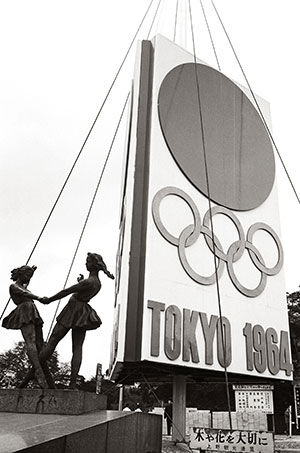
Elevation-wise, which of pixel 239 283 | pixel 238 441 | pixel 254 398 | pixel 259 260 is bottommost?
pixel 238 441

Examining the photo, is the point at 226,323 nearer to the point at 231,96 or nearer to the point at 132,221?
the point at 132,221

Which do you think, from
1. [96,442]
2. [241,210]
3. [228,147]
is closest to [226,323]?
[241,210]

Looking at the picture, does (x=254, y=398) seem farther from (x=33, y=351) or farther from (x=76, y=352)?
(x=33, y=351)

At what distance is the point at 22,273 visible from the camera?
8523 millimetres

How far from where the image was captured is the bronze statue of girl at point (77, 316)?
7.97 meters

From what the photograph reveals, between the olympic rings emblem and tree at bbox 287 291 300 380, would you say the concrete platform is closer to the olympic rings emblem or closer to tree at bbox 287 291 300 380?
the olympic rings emblem

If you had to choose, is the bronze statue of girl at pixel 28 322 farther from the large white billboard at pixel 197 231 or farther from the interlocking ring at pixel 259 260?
the interlocking ring at pixel 259 260

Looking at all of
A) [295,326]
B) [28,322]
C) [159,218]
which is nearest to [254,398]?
[159,218]

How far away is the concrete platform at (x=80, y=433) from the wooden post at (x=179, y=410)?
8248 mm

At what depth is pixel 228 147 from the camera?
17312mm

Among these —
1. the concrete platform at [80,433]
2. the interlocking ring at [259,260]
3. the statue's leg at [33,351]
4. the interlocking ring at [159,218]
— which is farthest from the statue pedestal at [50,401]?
the interlocking ring at [259,260]

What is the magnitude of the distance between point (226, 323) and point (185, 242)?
9.12ft

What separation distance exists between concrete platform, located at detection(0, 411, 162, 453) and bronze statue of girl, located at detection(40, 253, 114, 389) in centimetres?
121

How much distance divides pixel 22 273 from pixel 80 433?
3.94 metres
